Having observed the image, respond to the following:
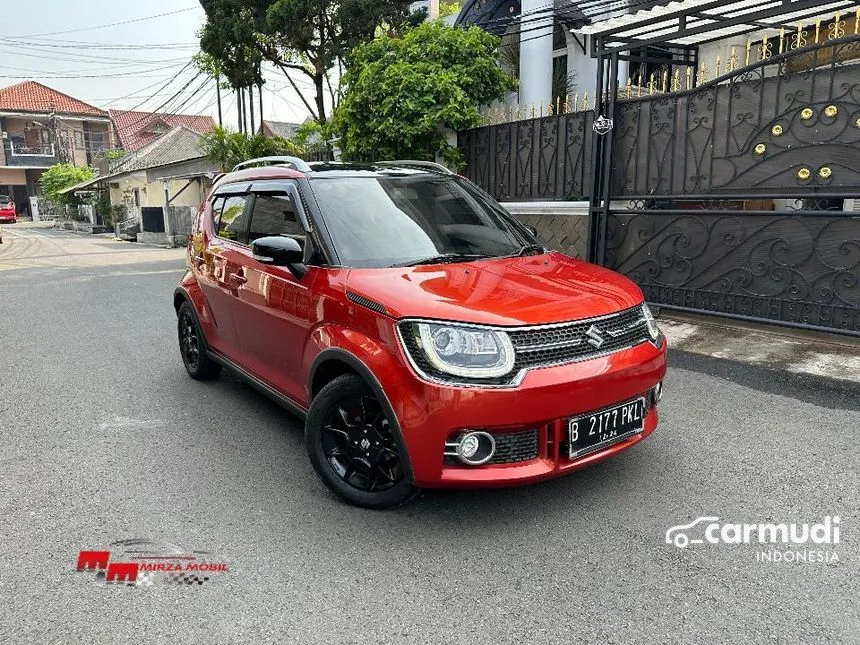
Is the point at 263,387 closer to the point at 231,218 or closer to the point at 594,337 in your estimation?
the point at 231,218

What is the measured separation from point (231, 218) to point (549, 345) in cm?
290

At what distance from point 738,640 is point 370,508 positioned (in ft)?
5.56

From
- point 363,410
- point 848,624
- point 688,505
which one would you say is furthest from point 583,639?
point 363,410

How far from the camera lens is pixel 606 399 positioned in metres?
3.06

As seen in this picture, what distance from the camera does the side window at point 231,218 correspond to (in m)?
4.64

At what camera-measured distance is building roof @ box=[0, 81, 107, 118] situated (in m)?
56.2

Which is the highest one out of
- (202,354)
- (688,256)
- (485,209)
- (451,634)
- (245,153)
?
(245,153)

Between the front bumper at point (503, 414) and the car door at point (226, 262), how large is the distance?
2062 mm

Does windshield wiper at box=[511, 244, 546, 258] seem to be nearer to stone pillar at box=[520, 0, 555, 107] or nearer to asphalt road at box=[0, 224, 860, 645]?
asphalt road at box=[0, 224, 860, 645]

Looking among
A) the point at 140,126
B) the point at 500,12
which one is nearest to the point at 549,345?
the point at 500,12

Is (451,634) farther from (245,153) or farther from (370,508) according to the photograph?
(245,153)

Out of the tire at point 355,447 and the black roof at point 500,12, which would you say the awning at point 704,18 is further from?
the tire at point 355,447

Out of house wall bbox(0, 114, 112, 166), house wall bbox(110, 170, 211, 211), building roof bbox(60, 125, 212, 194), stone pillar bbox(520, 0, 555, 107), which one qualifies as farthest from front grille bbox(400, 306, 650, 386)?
house wall bbox(0, 114, 112, 166)

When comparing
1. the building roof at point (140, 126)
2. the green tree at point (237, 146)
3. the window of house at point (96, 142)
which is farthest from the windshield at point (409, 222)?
the window of house at point (96, 142)
